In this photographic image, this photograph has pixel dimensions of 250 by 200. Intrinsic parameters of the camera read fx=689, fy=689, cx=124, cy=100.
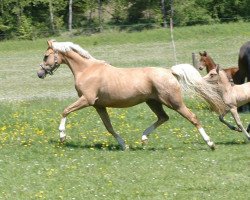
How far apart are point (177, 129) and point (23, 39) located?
45.3 meters

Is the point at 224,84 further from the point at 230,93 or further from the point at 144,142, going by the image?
the point at 144,142

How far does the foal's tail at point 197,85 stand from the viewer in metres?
13.6

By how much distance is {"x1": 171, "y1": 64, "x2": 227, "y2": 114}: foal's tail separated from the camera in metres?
13.6

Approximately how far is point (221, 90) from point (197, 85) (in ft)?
2.61

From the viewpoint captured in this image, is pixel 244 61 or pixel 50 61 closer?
pixel 50 61

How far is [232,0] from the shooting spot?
6353cm

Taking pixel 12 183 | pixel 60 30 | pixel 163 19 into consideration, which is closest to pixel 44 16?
pixel 60 30

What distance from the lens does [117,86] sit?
45.3 feet

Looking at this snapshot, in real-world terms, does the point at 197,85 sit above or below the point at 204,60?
above

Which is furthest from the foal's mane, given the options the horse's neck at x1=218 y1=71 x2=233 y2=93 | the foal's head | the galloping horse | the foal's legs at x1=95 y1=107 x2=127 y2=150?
the foal's head

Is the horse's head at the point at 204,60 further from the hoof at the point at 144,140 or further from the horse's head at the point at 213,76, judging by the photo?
the hoof at the point at 144,140

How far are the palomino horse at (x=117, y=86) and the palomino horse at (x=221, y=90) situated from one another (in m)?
0.31

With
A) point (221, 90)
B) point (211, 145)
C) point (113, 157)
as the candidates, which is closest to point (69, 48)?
point (113, 157)

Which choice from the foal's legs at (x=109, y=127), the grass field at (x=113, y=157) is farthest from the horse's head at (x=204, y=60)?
→ the foal's legs at (x=109, y=127)
